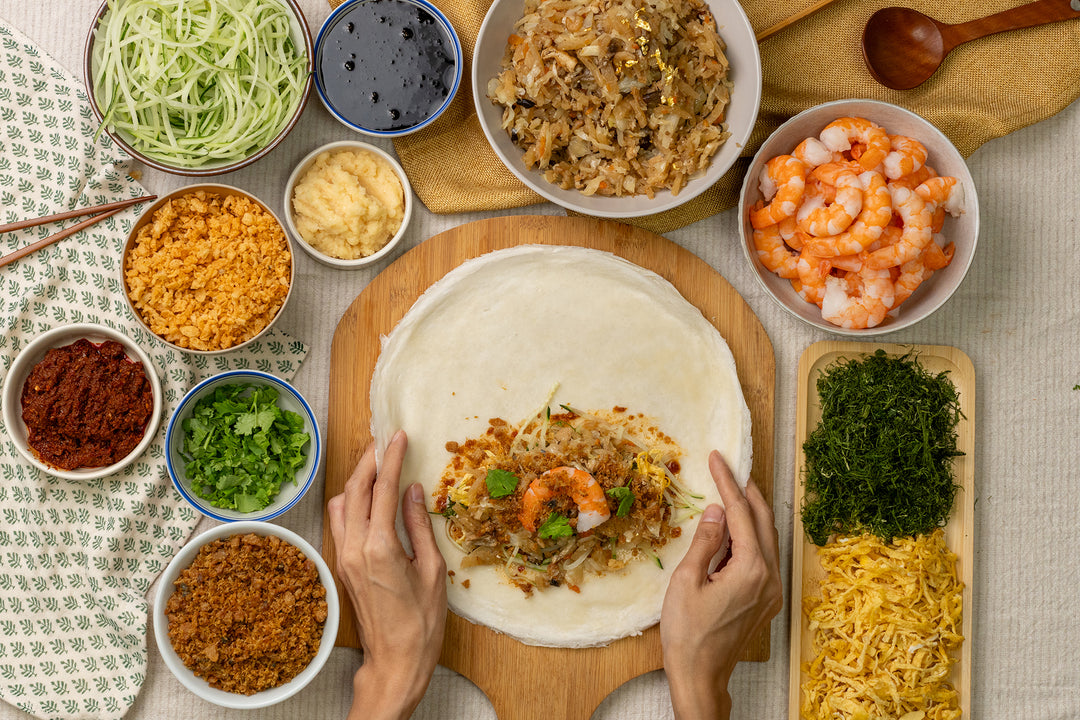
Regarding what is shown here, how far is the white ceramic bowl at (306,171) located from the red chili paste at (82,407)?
0.66m

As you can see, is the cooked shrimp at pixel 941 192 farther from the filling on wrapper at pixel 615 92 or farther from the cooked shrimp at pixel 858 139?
the filling on wrapper at pixel 615 92

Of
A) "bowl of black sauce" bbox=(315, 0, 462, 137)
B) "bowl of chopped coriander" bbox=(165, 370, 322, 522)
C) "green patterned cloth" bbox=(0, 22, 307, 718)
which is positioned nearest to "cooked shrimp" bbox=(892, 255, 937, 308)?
"bowl of black sauce" bbox=(315, 0, 462, 137)

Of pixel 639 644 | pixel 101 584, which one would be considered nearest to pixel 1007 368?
pixel 639 644

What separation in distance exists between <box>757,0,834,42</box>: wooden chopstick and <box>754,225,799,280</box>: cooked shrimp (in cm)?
67

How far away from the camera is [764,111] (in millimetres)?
2701

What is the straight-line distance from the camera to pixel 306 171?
259 cm

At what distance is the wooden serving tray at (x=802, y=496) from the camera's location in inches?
107

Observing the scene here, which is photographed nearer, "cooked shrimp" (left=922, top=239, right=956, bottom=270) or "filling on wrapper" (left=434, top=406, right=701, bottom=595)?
"filling on wrapper" (left=434, top=406, right=701, bottom=595)

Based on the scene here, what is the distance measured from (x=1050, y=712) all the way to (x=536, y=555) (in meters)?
2.07

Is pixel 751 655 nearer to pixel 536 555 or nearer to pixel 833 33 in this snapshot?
pixel 536 555

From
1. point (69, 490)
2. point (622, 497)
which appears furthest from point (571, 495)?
point (69, 490)

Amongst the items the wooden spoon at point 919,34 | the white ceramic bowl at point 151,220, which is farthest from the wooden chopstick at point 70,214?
the wooden spoon at point 919,34

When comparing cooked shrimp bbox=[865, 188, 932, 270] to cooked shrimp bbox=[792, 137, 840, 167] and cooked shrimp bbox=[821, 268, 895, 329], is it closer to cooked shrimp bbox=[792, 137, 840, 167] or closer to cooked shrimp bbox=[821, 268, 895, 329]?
cooked shrimp bbox=[821, 268, 895, 329]

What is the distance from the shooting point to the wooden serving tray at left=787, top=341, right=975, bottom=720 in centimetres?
271
